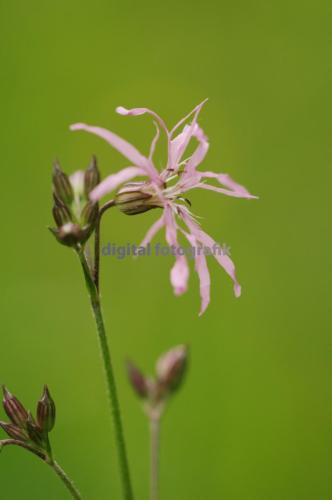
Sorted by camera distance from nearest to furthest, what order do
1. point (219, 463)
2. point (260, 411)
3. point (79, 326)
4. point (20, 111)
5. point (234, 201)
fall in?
point (219, 463) → point (260, 411) → point (79, 326) → point (234, 201) → point (20, 111)

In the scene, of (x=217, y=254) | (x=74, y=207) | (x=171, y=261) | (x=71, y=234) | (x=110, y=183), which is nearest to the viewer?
(x=110, y=183)

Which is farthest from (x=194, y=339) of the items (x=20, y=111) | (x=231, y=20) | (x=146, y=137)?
(x=231, y=20)

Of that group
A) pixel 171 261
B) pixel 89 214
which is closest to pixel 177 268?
pixel 89 214

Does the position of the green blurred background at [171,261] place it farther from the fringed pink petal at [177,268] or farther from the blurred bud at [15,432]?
the fringed pink petal at [177,268]

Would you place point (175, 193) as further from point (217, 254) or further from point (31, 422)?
point (31, 422)

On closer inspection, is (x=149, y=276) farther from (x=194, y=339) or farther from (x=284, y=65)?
(x=284, y=65)

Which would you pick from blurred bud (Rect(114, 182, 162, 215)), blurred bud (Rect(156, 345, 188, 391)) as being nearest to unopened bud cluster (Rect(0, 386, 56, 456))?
blurred bud (Rect(156, 345, 188, 391))

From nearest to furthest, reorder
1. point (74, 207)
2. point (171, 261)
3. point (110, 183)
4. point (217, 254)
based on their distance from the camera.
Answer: point (110, 183)
point (74, 207)
point (217, 254)
point (171, 261)
